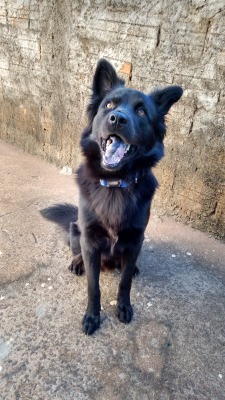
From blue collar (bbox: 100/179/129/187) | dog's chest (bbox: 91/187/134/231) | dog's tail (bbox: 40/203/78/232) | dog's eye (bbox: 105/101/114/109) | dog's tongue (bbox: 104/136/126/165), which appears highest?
dog's eye (bbox: 105/101/114/109)

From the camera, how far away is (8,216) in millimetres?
2707

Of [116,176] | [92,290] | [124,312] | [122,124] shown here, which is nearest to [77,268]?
[92,290]

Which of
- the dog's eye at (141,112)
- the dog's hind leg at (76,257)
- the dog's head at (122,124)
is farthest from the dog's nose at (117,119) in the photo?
the dog's hind leg at (76,257)

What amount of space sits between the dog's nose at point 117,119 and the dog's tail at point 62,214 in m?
1.14

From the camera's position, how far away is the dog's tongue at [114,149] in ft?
5.21

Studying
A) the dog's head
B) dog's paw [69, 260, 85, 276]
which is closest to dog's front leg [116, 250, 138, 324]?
dog's paw [69, 260, 85, 276]

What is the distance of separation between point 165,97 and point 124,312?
4.34 ft

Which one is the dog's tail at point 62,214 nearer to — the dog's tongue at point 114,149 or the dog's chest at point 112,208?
the dog's chest at point 112,208

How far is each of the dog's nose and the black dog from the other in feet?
0.26

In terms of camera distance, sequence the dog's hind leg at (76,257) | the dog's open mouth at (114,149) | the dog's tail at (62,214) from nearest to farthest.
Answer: the dog's open mouth at (114,149), the dog's hind leg at (76,257), the dog's tail at (62,214)

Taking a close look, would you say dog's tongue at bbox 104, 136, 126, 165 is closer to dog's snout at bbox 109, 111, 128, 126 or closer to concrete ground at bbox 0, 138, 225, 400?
dog's snout at bbox 109, 111, 128, 126

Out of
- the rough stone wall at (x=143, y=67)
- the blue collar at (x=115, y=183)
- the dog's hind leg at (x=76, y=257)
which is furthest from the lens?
the rough stone wall at (x=143, y=67)

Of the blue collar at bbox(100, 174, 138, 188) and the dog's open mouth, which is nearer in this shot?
the dog's open mouth

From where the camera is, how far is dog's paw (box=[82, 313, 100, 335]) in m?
1.75
